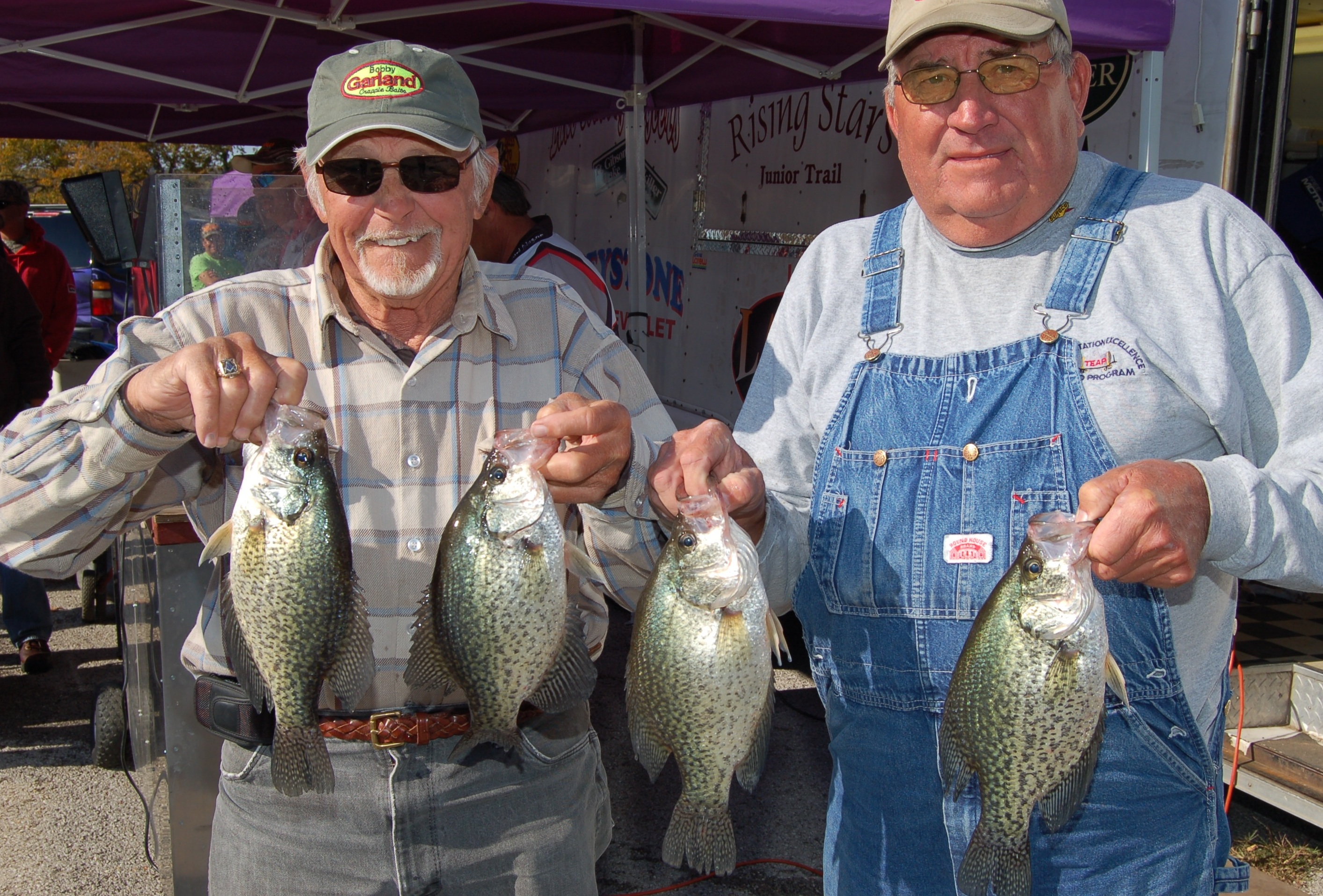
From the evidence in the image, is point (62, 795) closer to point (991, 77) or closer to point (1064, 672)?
point (1064, 672)

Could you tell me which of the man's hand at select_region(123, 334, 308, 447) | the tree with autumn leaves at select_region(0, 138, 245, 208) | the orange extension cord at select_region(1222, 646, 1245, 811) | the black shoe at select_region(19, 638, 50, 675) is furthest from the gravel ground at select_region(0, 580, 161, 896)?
the tree with autumn leaves at select_region(0, 138, 245, 208)

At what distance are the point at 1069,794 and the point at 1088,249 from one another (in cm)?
102

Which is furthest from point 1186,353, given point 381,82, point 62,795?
point 62,795

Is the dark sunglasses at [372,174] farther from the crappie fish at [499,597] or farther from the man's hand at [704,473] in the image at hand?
the man's hand at [704,473]

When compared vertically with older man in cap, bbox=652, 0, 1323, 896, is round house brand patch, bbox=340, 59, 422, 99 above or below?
above

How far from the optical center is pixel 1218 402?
5.92 feet

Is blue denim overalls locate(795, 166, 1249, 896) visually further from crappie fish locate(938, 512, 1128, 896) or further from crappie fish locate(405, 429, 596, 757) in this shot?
crappie fish locate(405, 429, 596, 757)

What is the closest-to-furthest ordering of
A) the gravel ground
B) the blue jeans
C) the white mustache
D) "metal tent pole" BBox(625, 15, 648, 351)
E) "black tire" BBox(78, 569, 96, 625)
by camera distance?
1. the white mustache
2. the gravel ground
3. the blue jeans
4. "black tire" BBox(78, 569, 96, 625)
5. "metal tent pole" BBox(625, 15, 648, 351)

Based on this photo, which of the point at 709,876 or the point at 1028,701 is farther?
the point at 709,876

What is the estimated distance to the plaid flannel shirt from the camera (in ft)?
6.68

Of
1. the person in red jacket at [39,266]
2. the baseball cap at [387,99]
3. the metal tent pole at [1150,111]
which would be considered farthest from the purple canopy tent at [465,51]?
the baseball cap at [387,99]

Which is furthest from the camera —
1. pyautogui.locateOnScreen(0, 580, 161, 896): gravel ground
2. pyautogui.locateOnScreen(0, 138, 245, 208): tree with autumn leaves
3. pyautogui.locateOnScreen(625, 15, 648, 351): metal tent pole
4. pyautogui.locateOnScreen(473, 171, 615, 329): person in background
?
pyautogui.locateOnScreen(0, 138, 245, 208): tree with autumn leaves

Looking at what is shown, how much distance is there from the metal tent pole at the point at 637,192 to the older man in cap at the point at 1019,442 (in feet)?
17.8

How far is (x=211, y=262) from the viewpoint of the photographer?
3.86 metres
